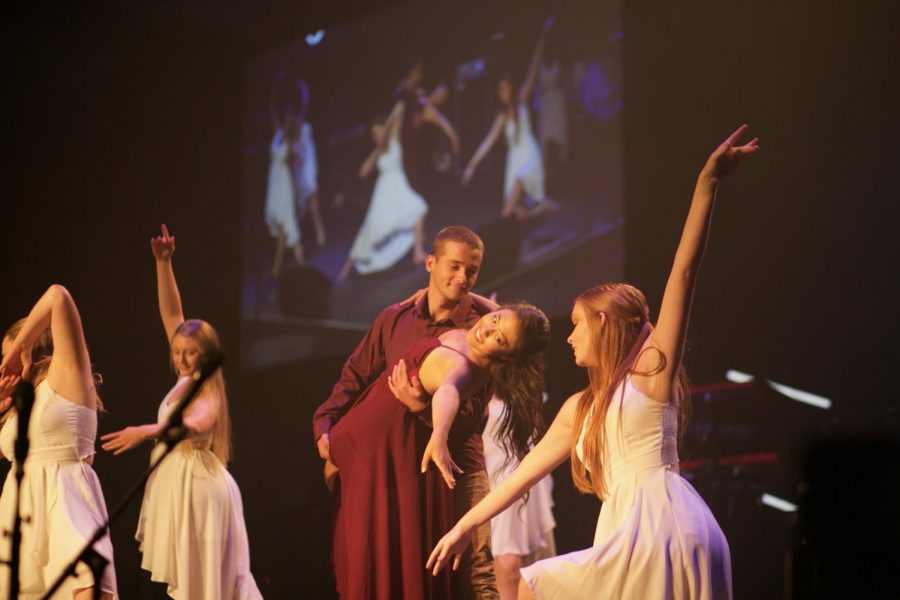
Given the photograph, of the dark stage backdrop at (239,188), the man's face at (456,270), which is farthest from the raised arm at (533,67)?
the man's face at (456,270)

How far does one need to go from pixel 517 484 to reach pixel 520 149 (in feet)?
9.27

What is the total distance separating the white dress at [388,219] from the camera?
20.2ft

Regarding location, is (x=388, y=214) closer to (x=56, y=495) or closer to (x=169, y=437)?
(x=56, y=495)

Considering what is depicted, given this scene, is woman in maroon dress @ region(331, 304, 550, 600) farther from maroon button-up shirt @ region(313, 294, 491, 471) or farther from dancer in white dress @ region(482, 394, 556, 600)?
dancer in white dress @ region(482, 394, 556, 600)

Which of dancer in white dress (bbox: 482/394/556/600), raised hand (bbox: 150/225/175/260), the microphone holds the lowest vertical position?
dancer in white dress (bbox: 482/394/556/600)

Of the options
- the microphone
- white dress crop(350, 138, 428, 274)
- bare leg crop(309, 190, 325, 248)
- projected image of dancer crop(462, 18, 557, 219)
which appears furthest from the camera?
bare leg crop(309, 190, 325, 248)

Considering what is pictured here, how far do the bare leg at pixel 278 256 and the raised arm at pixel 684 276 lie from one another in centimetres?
395

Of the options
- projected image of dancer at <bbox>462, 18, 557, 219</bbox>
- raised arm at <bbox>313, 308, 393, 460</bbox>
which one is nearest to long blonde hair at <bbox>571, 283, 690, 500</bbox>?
raised arm at <bbox>313, 308, 393, 460</bbox>

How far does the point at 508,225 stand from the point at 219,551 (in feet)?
7.01

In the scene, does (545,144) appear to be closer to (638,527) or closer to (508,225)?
(508,225)

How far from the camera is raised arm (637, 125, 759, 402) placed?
306 centimetres

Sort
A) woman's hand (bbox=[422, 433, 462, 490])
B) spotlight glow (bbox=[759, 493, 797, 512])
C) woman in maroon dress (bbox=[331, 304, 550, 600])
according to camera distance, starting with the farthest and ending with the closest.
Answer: spotlight glow (bbox=[759, 493, 797, 512])
woman in maroon dress (bbox=[331, 304, 550, 600])
woman's hand (bbox=[422, 433, 462, 490])

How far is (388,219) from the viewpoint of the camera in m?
6.27

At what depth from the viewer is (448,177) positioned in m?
6.04
